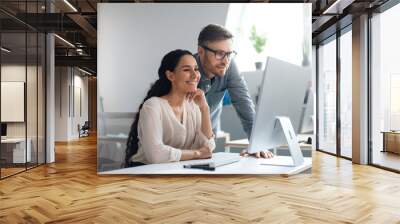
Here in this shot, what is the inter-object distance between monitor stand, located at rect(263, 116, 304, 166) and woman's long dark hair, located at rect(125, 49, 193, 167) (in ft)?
5.64

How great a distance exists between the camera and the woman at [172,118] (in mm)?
5766

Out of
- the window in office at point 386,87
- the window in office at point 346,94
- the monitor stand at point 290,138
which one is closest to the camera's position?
the monitor stand at point 290,138

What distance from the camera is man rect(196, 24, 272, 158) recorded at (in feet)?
19.5

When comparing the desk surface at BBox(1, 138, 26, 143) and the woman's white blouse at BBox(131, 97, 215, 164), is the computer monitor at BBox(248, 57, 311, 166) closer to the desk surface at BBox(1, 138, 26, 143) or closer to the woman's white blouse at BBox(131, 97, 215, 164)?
the woman's white blouse at BBox(131, 97, 215, 164)

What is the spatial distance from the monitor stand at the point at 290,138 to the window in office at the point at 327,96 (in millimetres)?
3528

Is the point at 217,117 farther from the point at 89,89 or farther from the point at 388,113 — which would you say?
the point at 89,89

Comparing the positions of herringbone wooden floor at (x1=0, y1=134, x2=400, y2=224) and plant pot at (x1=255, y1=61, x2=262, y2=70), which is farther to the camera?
plant pot at (x1=255, y1=61, x2=262, y2=70)

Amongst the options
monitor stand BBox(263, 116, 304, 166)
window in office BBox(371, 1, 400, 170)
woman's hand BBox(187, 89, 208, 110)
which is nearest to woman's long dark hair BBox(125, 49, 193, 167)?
woman's hand BBox(187, 89, 208, 110)

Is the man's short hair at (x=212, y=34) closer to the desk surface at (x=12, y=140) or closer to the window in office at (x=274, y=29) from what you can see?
the window in office at (x=274, y=29)

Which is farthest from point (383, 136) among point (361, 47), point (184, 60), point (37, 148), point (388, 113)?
point (37, 148)

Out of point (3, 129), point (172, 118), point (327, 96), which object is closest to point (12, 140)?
point (3, 129)

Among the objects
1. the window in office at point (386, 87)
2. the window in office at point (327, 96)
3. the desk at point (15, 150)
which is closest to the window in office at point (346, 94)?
the window in office at point (327, 96)

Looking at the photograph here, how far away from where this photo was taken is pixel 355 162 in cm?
757

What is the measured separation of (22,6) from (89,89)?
13842 mm
